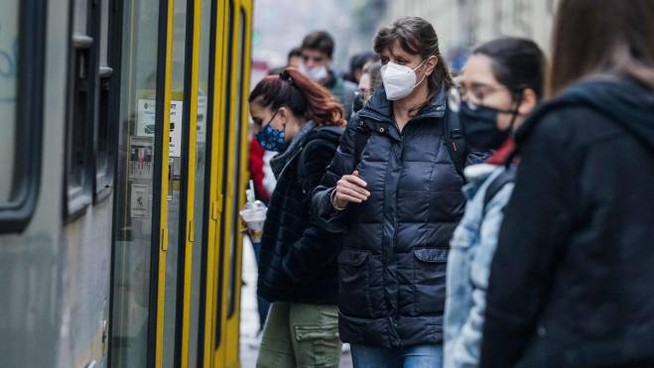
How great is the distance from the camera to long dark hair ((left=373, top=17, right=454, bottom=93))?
500cm

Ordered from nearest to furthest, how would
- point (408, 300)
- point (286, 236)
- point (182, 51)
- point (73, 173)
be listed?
point (73, 173)
point (408, 300)
point (182, 51)
point (286, 236)

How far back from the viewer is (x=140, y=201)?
486 cm

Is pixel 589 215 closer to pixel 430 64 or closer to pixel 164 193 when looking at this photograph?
pixel 430 64

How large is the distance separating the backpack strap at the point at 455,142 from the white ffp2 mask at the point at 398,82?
0.15 meters

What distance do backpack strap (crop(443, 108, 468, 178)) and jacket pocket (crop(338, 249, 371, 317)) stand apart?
415mm

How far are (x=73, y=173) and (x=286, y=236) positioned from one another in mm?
2251

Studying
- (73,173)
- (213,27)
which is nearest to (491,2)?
(213,27)

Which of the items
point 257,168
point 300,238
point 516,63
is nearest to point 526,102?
point 516,63

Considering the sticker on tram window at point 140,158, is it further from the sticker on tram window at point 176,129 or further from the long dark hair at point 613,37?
the long dark hair at point 613,37

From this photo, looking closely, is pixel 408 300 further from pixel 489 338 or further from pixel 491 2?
pixel 491 2

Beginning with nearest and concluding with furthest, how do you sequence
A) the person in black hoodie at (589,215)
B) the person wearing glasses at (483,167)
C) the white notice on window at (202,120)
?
1. the person in black hoodie at (589,215)
2. the person wearing glasses at (483,167)
3. the white notice on window at (202,120)

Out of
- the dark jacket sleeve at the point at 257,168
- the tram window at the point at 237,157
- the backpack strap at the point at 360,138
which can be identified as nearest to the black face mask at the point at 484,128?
the backpack strap at the point at 360,138

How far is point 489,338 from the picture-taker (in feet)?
9.58

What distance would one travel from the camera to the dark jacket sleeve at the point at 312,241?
5.57 meters
